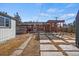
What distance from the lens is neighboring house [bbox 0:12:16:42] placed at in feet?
18.4

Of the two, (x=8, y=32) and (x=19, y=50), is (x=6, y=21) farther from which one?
(x=19, y=50)

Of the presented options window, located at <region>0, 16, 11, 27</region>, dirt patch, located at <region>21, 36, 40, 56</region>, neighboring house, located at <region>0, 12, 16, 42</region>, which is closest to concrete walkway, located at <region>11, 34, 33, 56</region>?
dirt patch, located at <region>21, 36, 40, 56</region>

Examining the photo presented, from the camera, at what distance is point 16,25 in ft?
18.6

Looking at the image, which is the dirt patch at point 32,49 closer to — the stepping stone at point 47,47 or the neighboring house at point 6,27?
the stepping stone at point 47,47

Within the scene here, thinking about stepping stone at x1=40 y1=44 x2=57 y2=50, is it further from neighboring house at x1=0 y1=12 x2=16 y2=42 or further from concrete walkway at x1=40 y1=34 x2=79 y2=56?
neighboring house at x1=0 y1=12 x2=16 y2=42

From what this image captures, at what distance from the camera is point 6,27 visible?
5.61 metres

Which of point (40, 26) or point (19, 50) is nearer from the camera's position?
point (19, 50)

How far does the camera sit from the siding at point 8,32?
5.59m

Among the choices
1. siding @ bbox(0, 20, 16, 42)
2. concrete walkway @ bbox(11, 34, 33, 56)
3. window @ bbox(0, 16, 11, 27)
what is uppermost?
window @ bbox(0, 16, 11, 27)

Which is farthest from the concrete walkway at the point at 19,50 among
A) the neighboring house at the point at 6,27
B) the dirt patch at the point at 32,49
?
the neighboring house at the point at 6,27

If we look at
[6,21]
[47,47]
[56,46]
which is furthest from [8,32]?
[56,46]

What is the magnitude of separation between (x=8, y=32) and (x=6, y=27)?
0.09 metres

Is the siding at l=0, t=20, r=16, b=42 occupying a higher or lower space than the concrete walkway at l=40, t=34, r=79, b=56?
higher

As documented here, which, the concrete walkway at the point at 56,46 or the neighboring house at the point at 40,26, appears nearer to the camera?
the concrete walkway at the point at 56,46
